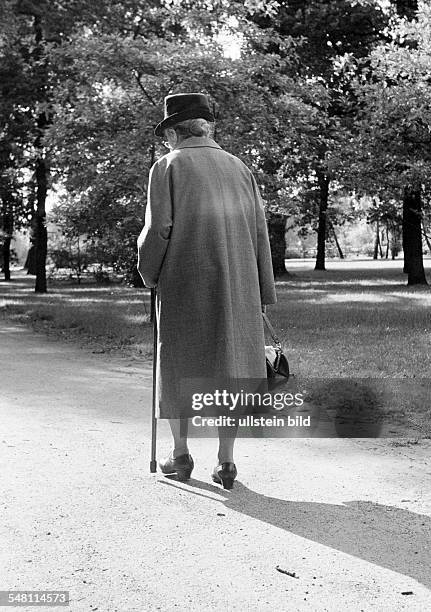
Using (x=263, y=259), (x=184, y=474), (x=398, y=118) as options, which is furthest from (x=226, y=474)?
(x=398, y=118)

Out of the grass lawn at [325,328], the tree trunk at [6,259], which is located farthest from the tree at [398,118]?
Answer: the tree trunk at [6,259]

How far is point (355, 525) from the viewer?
398cm

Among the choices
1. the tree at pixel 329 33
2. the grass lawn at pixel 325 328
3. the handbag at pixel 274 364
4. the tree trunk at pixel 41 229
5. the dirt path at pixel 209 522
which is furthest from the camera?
the tree trunk at pixel 41 229

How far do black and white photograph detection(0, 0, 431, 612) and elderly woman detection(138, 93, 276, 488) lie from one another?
0.04ft

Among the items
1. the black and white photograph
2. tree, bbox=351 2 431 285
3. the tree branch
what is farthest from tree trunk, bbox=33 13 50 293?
the tree branch

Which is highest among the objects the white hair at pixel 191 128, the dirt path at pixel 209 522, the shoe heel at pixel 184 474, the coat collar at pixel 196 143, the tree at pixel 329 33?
the tree at pixel 329 33

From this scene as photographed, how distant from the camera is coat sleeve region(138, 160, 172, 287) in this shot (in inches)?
178

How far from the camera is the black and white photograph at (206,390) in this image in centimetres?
344

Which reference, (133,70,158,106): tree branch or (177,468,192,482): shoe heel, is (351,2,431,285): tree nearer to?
(133,70,158,106): tree branch

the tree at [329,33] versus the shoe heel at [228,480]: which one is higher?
the tree at [329,33]

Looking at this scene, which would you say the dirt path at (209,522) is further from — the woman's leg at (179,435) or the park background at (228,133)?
the park background at (228,133)

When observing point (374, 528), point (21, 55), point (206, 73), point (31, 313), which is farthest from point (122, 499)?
point (21, 55)

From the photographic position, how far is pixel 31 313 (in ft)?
56.7

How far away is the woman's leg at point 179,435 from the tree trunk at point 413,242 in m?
20.2
